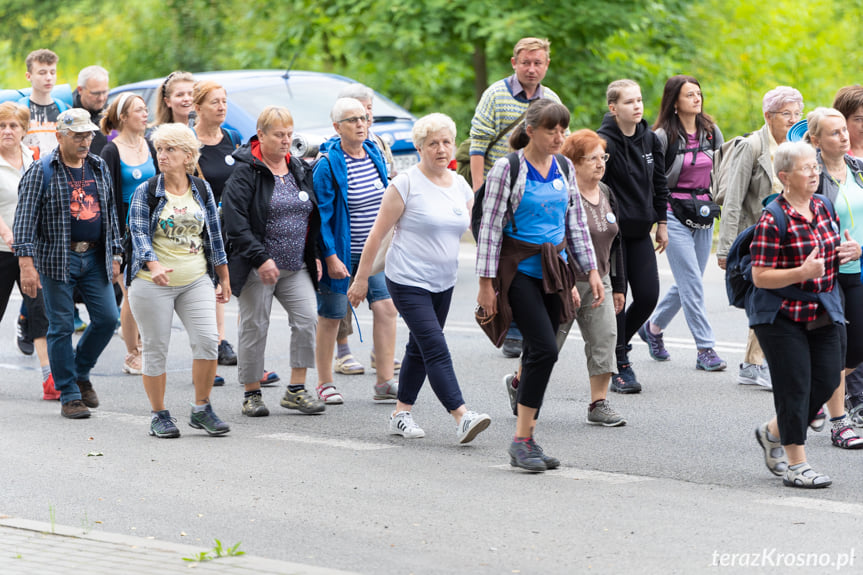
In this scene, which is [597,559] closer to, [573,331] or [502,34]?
[573,331]

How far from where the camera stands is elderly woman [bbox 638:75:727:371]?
922 cm

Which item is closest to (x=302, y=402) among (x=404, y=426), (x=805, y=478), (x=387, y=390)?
(x=387, y=390)

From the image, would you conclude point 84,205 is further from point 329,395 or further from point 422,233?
point 422,233

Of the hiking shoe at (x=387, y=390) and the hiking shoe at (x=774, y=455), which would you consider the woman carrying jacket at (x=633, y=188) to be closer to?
the hiking shoe at (x=387, y=390)

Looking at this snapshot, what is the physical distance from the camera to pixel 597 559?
16.9ft

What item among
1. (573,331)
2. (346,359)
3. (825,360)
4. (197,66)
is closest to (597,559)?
(825,360)

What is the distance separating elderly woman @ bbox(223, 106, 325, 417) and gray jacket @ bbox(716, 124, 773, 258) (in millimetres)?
2618

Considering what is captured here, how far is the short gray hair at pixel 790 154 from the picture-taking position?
20.0 ft

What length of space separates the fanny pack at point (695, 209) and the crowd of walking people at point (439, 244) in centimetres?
1

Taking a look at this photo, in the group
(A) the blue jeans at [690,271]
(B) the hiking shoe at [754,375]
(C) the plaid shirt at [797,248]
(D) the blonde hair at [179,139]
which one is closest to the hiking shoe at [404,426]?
(D) the blonde hair at [179,139]

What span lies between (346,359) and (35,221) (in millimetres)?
2611

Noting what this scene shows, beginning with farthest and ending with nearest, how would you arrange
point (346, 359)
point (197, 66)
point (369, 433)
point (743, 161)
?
point (197, 66), point (346, 359), point (743, 161), point (369, 433)

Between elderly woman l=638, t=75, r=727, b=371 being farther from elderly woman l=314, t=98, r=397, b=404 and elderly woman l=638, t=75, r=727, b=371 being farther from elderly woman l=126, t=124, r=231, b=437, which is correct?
elderly woman l=126, t=124, r=231, b=437

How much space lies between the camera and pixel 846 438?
7.06 metres
